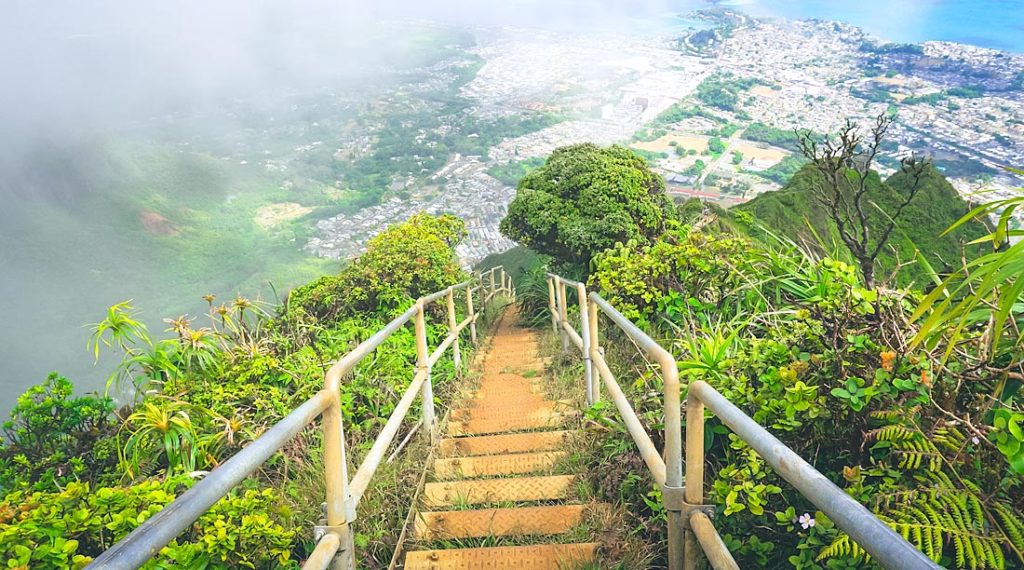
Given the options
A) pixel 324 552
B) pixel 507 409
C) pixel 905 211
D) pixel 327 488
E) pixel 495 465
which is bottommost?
pixel 507 409

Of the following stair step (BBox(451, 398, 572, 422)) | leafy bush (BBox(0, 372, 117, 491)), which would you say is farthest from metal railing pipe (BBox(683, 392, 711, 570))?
leafy bush (BBox(0, 372, 117, 491))

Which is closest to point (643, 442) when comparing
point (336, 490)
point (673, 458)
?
point (673, 458)

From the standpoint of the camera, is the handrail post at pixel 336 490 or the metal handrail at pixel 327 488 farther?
the handrail post at pixel 336 490

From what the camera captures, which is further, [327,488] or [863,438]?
[863,438]

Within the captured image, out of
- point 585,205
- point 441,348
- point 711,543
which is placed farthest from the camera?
point 585,205

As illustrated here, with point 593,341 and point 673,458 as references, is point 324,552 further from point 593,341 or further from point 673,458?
point 593,341

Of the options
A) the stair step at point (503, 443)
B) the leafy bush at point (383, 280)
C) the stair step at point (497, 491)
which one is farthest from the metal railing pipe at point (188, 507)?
the leafy bush at point (383, 280)

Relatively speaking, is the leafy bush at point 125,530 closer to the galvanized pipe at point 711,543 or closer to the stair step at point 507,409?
the galvanized pipe at point 711,543
